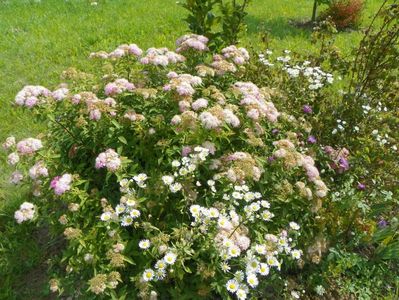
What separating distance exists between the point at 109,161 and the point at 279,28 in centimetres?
698

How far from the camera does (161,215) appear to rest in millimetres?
2867

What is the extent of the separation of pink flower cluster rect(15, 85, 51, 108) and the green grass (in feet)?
4.25

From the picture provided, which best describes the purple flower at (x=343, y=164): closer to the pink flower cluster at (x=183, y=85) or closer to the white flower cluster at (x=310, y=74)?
the white flower cluster at (x=310, y=74)

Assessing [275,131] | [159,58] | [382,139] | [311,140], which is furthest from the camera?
[382,139]

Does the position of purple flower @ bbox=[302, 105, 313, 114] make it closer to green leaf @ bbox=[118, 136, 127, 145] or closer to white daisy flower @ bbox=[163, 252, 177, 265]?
green leaf @ bbox=[118, 136, 127, 145]

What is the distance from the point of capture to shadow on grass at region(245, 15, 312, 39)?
811 centimetres

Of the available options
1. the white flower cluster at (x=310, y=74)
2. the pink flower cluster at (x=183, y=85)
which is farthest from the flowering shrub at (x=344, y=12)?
the pink flower cluster at (x=183, y=85)

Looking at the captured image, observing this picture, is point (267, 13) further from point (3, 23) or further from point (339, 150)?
point (339, 150)

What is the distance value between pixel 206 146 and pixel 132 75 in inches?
47.8

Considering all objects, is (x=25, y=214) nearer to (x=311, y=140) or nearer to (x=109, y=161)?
(x=109, y=161)

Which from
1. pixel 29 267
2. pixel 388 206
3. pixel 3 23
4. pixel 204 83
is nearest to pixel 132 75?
pixel 204 83

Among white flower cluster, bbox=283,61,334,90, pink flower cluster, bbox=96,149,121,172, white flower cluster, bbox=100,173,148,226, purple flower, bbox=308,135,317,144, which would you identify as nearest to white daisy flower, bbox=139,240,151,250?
white flower cluster, bbox=100,173,148,226

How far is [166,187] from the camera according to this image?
2.65 metres

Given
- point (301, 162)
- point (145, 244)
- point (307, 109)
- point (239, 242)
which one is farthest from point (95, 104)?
point (307, 109)
